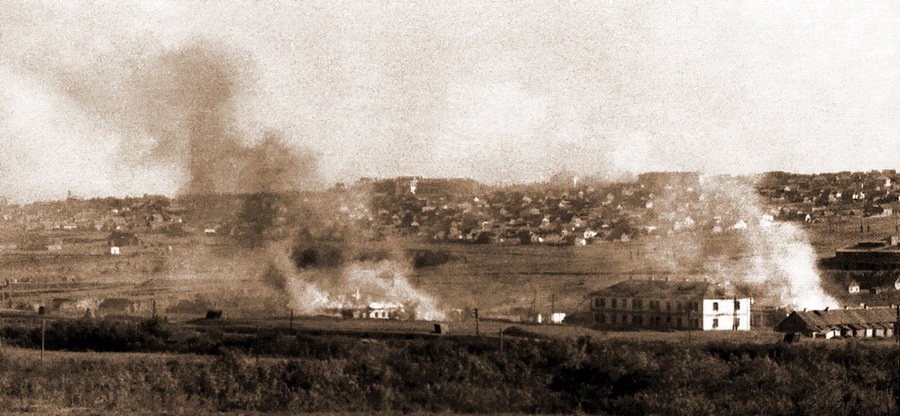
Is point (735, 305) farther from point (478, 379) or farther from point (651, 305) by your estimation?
point (478, 379)

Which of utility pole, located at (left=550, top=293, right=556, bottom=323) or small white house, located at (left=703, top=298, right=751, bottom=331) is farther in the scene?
utility pole, located at (left=550, top=293, right=556, bottom=323)

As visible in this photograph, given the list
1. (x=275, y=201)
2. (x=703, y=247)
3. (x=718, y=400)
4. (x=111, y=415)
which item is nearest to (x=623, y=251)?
(x=703, y=247)

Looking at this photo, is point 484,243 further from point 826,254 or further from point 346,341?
point 346,341

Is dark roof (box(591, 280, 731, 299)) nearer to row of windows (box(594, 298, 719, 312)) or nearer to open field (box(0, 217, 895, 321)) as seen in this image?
row of windows (box(594, 298, 719, 312))

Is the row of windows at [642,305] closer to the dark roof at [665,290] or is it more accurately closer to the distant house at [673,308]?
the distant house at [673,308]

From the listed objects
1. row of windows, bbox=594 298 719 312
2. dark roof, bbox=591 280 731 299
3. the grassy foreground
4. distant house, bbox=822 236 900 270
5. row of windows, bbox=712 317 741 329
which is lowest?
the grassy foreground

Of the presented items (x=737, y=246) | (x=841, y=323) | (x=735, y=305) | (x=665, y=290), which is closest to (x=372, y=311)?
(x=665, y=290)

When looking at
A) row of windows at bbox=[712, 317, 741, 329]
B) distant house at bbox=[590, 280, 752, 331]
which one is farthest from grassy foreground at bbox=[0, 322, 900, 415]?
row of windows at bbox=[712, 317, 741, 329]
